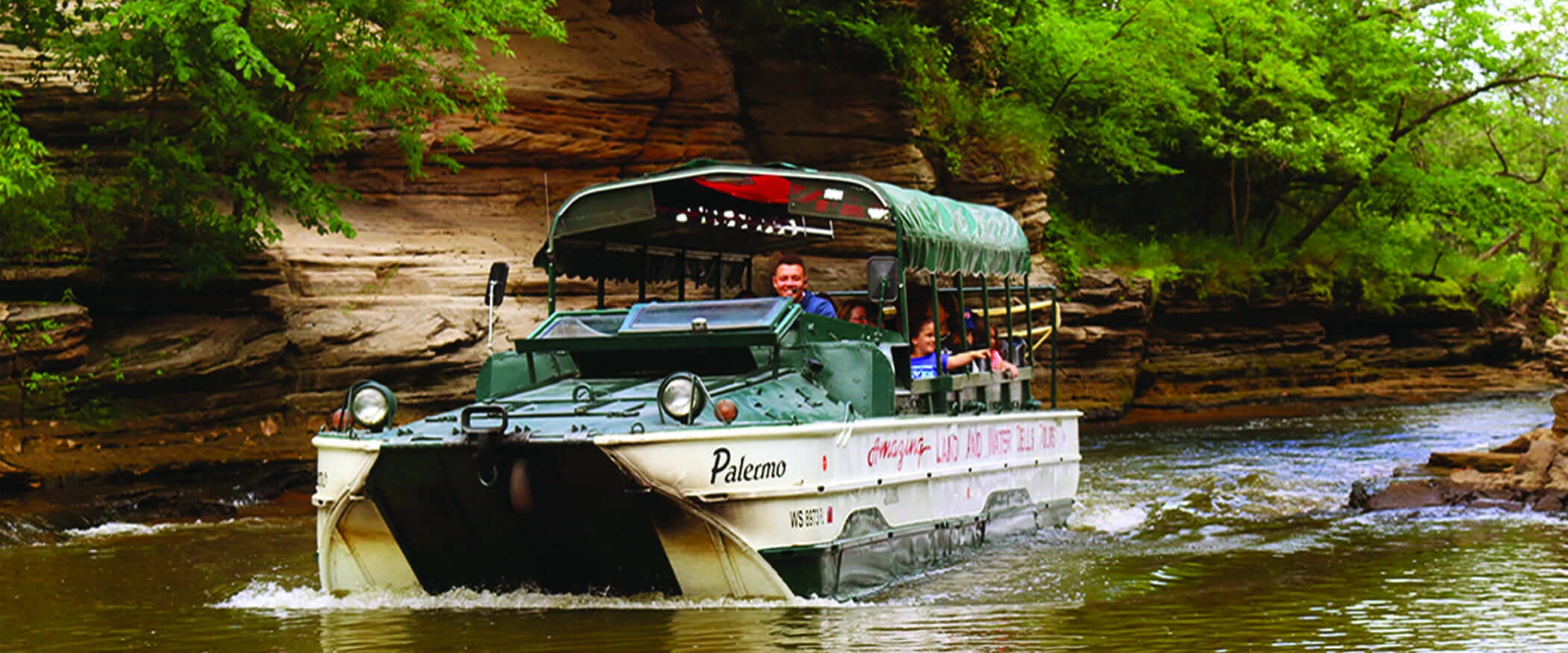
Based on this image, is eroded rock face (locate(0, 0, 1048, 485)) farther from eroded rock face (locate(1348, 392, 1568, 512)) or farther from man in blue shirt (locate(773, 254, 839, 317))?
eroded rock face (locate(1348, 392, 1568, 512))

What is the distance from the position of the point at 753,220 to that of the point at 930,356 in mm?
2082

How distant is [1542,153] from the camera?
41.9m

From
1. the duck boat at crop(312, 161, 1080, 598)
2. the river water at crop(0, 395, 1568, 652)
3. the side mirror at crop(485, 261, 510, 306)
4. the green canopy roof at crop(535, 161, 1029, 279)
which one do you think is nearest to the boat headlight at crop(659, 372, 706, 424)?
the duck boat at crop(312, 161, 1080, 598)

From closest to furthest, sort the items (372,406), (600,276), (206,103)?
(372,406), (600,276), (206,103)

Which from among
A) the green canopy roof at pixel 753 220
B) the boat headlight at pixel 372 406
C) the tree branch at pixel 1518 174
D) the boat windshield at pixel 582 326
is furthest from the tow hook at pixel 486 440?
the tree branch at pixel 1518 174

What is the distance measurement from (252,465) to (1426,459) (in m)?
14.0


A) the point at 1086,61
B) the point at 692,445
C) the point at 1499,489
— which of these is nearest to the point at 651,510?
the point at 692,445

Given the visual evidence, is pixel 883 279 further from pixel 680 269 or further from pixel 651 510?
pixel 680 269

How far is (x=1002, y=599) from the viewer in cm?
965

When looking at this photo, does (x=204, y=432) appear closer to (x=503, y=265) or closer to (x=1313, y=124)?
(x=503, y=265)

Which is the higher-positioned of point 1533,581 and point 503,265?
point 503,265

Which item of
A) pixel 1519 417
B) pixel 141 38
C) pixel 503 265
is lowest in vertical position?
pixel 1519 417

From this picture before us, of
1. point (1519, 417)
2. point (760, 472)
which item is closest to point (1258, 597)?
point (760, 472)

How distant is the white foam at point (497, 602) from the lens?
9117 mm
